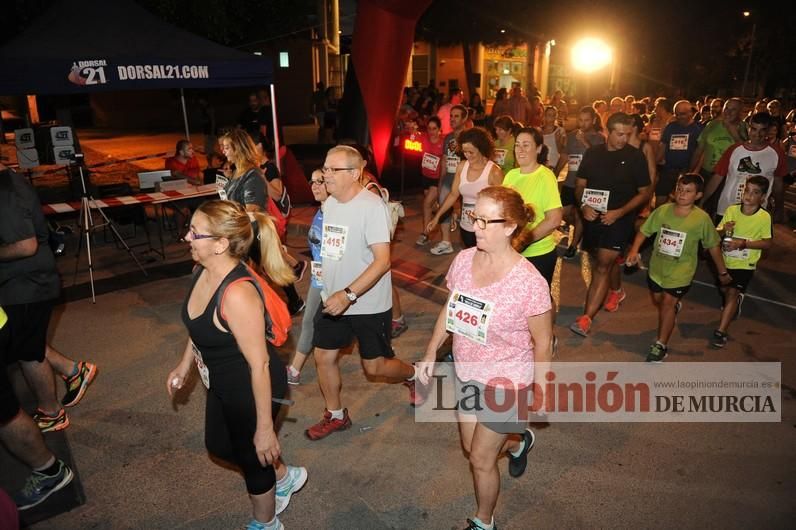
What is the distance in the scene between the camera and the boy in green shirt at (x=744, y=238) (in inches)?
211

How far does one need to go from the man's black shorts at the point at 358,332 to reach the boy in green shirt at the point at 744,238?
344 cm

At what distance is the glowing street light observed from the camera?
30688mm

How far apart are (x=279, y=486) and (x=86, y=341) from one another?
133 inches

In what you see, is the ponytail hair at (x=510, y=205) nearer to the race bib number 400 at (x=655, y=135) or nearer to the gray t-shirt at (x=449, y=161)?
the gray t-shirt at (x=449, y=161)

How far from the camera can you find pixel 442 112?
12.8 m

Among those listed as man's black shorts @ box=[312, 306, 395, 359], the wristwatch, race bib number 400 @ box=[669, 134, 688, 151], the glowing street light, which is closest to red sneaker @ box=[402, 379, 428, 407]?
man's black shorts @ box=[312, 306, 395, 359]

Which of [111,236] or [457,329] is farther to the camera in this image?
[111,236]

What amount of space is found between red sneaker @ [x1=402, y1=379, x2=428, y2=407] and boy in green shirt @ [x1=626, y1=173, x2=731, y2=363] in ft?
7.06

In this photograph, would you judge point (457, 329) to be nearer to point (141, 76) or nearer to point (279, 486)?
point (279, 486)

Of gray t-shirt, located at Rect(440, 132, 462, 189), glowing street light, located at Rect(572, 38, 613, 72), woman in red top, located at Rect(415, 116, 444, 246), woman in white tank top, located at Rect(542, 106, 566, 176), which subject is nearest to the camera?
gray t-shirt, located at Rect(440, 132, 462, 189)

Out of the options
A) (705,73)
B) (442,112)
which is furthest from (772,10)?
(442,112)

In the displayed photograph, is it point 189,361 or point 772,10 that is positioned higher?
point 772,10

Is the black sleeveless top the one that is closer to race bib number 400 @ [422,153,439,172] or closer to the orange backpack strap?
the orange backpack strap

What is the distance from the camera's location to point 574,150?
8820 mm
